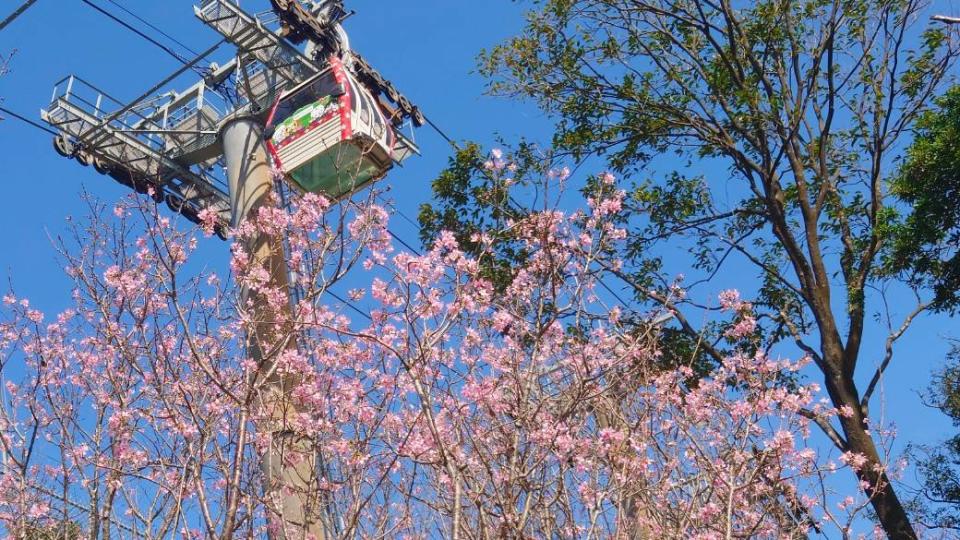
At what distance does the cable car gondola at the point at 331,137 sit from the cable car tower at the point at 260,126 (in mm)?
12

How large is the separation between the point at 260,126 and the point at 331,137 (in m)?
1.98

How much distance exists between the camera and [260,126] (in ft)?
33.9

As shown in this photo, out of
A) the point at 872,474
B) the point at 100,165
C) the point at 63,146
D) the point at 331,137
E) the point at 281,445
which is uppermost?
the point at 63,146

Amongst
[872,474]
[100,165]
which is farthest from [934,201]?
[100,165]

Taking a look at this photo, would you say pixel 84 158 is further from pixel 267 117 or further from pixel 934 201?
pixel 934 201

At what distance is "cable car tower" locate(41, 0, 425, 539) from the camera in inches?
336

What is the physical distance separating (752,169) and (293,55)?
476cm

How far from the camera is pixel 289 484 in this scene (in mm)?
5695

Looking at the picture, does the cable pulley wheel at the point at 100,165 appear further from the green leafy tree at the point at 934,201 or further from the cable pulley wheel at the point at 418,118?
the green leafy tree at the point at 934,201

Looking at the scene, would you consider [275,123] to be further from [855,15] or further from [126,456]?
[855,15]

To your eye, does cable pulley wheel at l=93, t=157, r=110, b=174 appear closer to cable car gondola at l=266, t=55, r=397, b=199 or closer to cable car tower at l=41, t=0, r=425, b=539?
cable car tower at l=41, t=0, r=425, b=539

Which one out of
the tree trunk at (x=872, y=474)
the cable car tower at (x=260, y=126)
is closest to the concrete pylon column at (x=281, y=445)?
the cable car tower at (x=260, y=126)

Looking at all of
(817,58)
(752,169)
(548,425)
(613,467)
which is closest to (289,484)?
(548,425)

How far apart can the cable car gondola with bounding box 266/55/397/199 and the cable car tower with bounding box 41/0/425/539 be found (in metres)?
0.01
